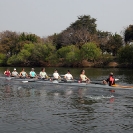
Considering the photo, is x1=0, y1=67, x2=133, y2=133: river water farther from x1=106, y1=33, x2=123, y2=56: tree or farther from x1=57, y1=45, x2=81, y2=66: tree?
x1=106, y1=33, x2=123, y2=56: tree

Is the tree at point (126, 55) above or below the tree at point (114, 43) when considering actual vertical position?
below

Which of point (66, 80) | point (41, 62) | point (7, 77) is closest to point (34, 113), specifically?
point (66, 80)

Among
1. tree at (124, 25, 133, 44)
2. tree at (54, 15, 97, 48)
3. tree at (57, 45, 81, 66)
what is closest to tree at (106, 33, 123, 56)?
tree at (124, 25, 133, 44)

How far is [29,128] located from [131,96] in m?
12.2


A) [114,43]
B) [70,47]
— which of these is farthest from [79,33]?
[114,43]

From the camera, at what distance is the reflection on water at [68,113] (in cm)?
1463

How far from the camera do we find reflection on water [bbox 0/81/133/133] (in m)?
14.6

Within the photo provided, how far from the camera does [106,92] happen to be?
26.5 m

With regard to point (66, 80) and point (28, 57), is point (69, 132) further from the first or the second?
point (28, 57)

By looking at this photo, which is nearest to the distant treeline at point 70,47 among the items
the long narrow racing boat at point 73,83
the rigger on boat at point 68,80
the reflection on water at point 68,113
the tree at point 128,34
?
the tree at point 128,34

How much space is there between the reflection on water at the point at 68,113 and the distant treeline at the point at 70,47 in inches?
2269

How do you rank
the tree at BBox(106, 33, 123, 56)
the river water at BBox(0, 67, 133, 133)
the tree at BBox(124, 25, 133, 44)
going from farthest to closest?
1. the tree at BBox(124, 25, 133, 44)
2. the tree at BBox(106, 33, 123, 56)
3. the river water at BBox(0, 67, 133, 133)

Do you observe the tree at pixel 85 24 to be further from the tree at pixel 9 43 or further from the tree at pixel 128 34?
the tree at pixel 9 43

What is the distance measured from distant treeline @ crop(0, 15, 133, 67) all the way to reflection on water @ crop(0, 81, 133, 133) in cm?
5763
